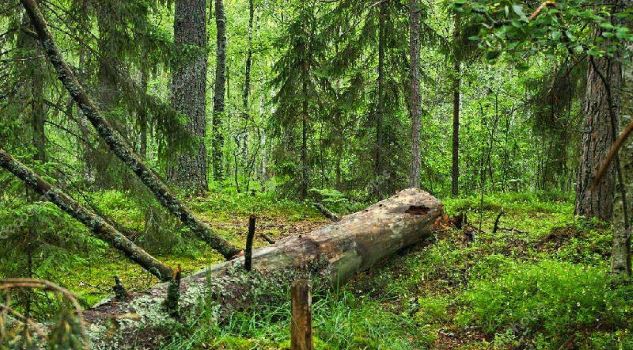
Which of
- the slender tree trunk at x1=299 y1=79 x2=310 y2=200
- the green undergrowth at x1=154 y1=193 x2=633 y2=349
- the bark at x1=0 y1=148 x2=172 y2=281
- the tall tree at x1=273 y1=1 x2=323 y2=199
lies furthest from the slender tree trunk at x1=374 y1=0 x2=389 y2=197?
the bark at x1=0 y1=148 x2=172 y2=281

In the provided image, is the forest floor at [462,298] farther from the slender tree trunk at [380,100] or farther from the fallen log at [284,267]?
the slender tree trunk at [380,100]

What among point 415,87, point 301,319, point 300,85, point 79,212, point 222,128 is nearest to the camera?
point 301,319

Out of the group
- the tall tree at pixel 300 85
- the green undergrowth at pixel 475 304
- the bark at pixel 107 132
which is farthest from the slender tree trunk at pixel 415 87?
the bark at pixel 107 132

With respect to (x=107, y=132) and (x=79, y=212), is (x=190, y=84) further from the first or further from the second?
(x=79, y=212)

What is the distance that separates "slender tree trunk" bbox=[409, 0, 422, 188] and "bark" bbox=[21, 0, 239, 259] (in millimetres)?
6162

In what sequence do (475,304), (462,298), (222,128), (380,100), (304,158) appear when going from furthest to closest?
1. (222,128)
2. (304,158)
3. (380,100)
4. (462,298)
5. (475,304)

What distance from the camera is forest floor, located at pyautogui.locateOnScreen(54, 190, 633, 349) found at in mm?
4438

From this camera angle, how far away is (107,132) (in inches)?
218

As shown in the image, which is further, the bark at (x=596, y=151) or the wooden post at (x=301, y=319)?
the bark at (x=596, y=151)

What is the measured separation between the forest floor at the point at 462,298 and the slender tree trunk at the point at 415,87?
3.09 metres

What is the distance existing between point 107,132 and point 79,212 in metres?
1.07

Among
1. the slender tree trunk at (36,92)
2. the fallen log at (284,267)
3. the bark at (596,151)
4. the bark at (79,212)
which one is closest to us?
the fallen log at (284,267)

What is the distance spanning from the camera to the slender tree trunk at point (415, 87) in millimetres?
10984

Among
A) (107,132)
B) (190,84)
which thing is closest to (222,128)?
(190,84)
